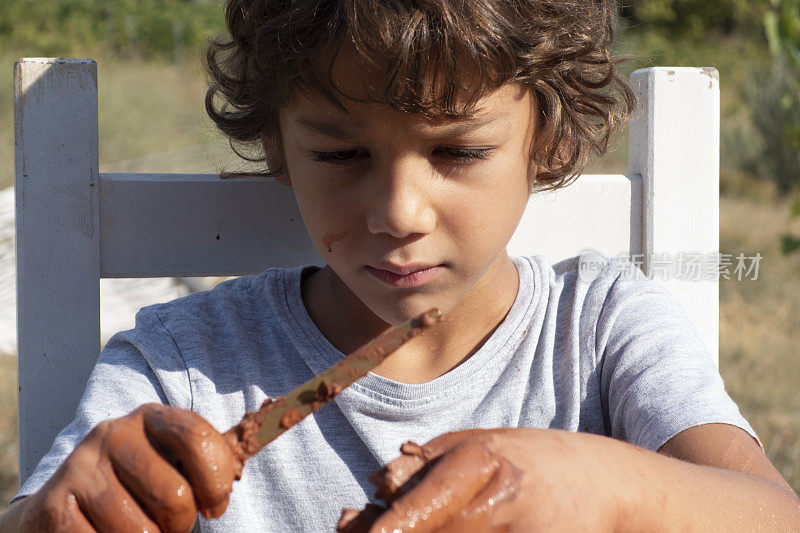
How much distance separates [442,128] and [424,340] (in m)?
0.46

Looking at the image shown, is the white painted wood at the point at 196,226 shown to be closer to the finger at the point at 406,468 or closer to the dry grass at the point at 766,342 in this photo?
the finger at the point at 406,468

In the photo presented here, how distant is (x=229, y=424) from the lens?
1323mm

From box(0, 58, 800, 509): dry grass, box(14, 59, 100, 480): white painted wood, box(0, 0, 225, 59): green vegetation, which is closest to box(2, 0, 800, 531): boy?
box(14, 59, 100, 480): white painted wood

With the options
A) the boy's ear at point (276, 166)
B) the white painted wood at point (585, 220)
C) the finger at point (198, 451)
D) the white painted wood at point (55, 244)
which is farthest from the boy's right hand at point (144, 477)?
the white painted wood at point (585, 220)

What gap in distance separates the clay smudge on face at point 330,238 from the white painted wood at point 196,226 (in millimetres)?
266

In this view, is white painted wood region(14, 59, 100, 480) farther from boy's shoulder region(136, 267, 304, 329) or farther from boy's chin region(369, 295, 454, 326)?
boy's chin region(369, 295, 454, 326)

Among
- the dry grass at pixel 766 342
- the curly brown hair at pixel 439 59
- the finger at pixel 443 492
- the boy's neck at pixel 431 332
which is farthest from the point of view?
the dry grass at pixel 766 342

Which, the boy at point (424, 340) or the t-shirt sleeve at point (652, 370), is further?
the t-shirt sleeve at point (652, 370)

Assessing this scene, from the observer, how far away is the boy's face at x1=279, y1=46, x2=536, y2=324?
1.12 metres

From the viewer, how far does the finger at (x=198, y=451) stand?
2.63 feet

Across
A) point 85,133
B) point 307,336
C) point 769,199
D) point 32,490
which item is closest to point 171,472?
point 32,490

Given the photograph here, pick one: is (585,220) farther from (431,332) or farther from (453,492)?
(453,492)

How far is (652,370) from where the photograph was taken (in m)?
1.26

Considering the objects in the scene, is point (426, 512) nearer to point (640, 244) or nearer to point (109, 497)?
point (109, 497)
